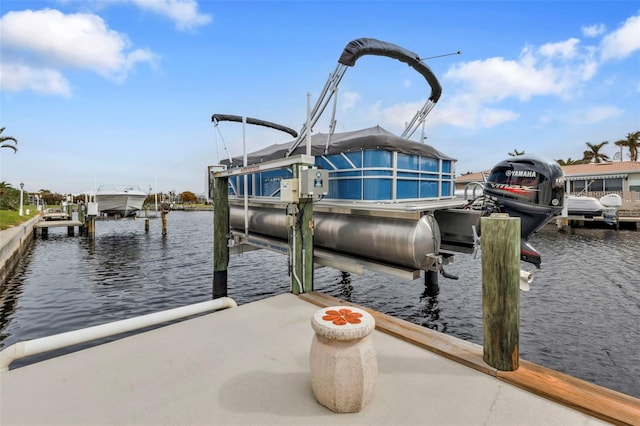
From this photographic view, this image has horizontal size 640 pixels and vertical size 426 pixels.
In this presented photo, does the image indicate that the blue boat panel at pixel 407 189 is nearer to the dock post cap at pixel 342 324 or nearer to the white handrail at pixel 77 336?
the white handrail at pixel 77 336

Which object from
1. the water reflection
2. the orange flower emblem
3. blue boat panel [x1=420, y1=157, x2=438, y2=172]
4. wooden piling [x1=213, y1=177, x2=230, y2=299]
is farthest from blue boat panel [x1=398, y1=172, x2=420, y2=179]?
the orange flower emblem

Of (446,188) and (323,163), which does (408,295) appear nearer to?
(446,188)

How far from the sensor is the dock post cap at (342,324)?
248cm

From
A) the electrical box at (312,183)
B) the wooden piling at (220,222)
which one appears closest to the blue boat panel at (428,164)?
the electrical box at (312,183)

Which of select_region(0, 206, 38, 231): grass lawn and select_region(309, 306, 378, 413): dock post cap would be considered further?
select_region(0, 206, 38, 231): grass lawn

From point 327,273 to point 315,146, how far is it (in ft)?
20.8

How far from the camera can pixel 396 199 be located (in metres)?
6.94

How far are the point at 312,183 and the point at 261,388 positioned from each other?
10.9 feet

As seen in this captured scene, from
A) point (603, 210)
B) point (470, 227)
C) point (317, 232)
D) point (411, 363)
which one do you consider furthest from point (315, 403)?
point (603, 210)

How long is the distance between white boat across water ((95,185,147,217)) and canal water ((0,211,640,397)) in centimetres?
1771

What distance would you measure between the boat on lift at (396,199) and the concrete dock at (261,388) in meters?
1.99

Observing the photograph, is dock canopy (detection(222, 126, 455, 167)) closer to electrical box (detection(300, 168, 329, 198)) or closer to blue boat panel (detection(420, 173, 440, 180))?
blue boat panel (detection(420, 173, 440, 180))

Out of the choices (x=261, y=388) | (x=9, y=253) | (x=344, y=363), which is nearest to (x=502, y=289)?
(x=344, y=363)

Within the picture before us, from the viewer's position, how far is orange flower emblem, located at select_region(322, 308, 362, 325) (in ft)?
8.68
